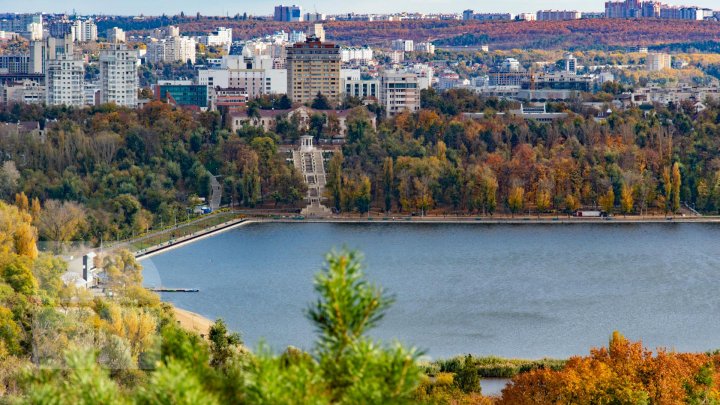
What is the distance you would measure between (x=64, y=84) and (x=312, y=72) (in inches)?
185

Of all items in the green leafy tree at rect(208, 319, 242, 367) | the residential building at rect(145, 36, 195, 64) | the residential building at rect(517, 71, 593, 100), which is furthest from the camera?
the residential building at rect(145, 36, 195, 64)

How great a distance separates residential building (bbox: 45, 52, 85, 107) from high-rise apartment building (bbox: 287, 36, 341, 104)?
3985 mm

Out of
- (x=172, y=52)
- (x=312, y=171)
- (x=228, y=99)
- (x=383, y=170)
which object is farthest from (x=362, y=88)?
(x=172, y=52)

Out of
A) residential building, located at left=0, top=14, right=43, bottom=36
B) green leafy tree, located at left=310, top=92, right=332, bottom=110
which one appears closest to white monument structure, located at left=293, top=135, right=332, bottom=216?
green leafy tree, located at left=310, top=92, right=332, bottom=110

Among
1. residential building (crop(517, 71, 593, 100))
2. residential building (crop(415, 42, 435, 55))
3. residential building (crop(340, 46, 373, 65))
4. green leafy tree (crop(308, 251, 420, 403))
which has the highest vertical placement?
residential building (crop(415, 42, 435, 55))

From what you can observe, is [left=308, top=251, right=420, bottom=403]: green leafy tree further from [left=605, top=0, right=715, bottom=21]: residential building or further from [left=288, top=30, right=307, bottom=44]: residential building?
[left=605, top=0, right=715, bottom=21]: residential building

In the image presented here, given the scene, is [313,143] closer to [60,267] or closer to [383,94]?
[383,94]

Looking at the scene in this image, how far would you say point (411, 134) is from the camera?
22.7 m

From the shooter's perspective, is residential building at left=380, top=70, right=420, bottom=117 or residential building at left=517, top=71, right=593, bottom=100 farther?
residential building at left=517, top=71, right=593, bottom=100

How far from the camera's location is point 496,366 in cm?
1012

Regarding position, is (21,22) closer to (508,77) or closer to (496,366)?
(508,77)

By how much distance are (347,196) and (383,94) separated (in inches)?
333

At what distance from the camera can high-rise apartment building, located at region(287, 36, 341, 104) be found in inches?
1156

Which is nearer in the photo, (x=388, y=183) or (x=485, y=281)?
(x=485, y=281)
